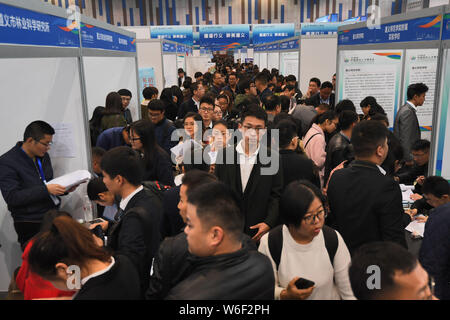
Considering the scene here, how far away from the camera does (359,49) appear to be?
→ 4.69 meters

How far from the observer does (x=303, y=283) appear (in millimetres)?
1603

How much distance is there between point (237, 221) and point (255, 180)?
1141 mm

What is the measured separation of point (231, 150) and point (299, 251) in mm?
1059

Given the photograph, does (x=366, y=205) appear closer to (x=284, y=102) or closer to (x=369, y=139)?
(x=369, y=139)

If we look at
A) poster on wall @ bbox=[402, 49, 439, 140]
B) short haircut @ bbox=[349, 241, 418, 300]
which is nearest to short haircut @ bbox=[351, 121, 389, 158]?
short haircut @ bbox=[349, 241, 418, 300]

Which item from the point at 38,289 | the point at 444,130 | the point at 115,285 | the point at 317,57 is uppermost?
the point at 317,57

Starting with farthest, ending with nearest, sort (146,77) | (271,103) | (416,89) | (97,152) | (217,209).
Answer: (146,77) → (271,103) → (416,89) → (97,152) → (217,209)

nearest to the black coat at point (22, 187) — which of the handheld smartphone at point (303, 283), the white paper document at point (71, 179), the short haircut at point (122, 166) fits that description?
the white paper document at point (71, 179)

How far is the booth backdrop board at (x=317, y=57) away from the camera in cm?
823

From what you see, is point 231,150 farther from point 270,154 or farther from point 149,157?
point 149,157

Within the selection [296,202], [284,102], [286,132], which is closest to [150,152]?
[286,132]

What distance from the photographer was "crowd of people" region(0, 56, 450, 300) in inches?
50.3

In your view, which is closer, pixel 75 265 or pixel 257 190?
pixel 75 265
